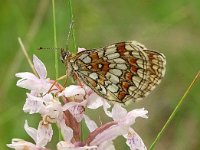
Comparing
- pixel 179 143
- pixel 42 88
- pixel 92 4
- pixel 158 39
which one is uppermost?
pixel 92 4

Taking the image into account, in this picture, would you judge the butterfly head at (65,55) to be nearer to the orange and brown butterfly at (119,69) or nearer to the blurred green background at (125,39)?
the orange and brown butterfly at (119,69)

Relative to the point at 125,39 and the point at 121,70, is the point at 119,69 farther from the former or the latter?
the point at 125,39

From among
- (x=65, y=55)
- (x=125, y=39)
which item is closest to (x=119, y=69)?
(x=65, y=55)

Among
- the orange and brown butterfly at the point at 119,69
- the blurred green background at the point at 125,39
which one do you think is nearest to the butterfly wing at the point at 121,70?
the orange and brown butterfly at the point at 119,69

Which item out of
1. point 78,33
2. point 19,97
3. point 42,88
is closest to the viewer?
point 42,88

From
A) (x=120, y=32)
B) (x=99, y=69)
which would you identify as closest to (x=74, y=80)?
(x=99, y=69)

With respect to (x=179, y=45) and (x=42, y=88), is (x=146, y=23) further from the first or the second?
(x=42, y=88)

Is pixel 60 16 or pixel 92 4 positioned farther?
pixel 92 4
